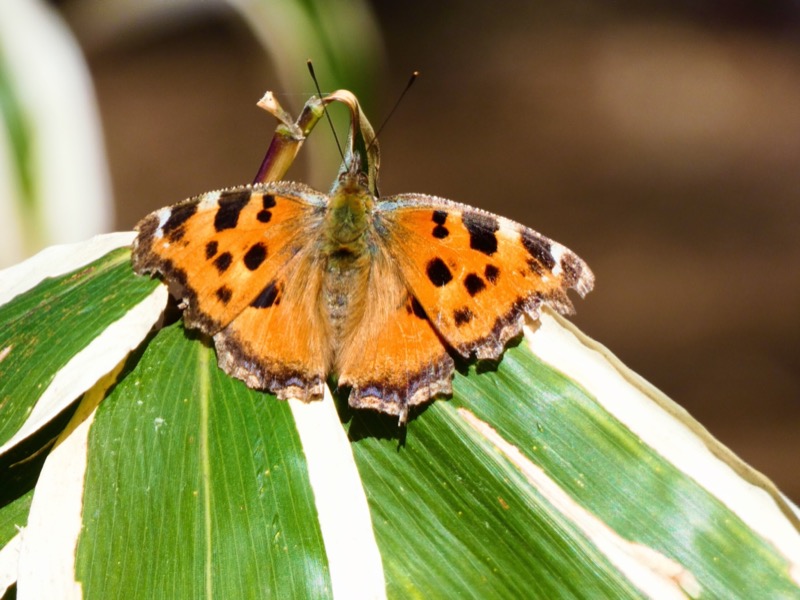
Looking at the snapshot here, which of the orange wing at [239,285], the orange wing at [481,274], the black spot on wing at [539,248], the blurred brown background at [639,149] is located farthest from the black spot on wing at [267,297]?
the blurred brown background at [639,149]

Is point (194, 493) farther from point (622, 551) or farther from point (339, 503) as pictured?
point (622, 551)

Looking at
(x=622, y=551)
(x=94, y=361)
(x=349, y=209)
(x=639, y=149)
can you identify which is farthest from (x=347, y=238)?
(x=639, y=149)

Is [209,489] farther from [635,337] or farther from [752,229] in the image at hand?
[752,229]

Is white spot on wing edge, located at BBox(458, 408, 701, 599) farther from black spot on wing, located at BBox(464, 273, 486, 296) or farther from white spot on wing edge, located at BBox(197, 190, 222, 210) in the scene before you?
white spot on wing edge, located at BBox(197, 190, 222, 210)

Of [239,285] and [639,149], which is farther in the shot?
[639,149]

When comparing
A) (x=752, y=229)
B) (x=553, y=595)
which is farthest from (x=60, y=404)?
(x=752, y=229)
